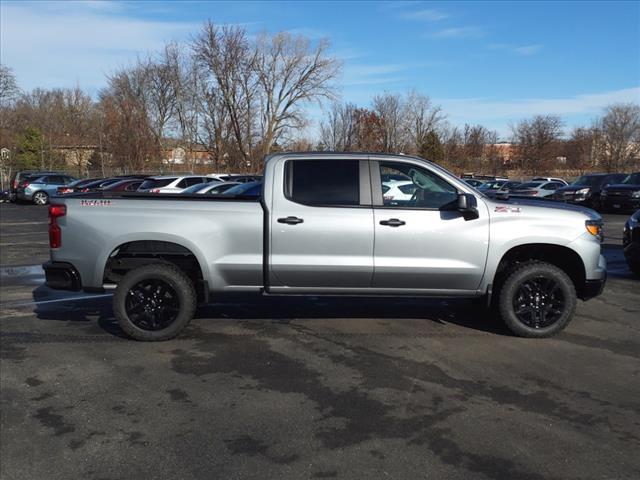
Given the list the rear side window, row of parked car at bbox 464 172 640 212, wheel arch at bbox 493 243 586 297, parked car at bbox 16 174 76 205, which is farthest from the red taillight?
parked car at bbox 16 174 76 205

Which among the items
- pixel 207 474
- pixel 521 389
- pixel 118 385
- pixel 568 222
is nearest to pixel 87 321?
pixel 118 385

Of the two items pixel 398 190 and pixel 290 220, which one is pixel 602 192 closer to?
pixel 398 190

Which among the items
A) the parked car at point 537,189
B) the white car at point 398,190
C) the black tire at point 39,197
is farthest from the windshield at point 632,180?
the black tire at point 39,197

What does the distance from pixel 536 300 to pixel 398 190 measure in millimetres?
1862

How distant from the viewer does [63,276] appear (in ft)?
17.9

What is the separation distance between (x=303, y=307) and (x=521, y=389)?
3.21m

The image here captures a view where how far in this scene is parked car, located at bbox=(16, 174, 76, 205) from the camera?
29938mm

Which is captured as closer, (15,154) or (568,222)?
(568,222)

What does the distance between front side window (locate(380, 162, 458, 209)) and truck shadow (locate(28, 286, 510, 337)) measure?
63.0 inches

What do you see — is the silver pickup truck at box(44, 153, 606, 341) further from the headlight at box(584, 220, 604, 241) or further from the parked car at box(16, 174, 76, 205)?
the parked car at box(16, 174, 76, 205)

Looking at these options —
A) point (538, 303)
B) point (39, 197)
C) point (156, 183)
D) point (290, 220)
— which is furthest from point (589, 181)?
point (39, 197)

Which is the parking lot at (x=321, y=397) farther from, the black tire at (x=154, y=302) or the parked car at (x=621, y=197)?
the parked car at (x=621, y=197)

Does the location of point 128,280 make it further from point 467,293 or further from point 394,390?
point 467,293

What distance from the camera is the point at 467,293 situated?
560cm
